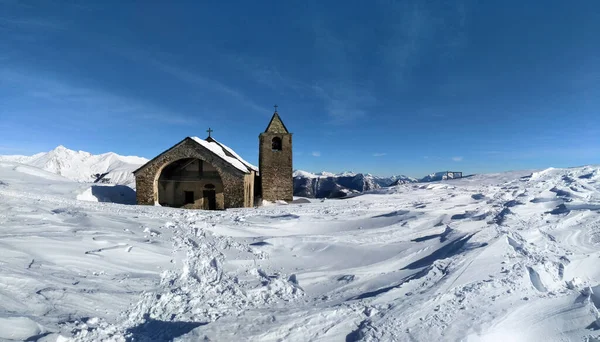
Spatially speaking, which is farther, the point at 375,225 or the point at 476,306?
the point at 375,225

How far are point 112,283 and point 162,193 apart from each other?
1543cm

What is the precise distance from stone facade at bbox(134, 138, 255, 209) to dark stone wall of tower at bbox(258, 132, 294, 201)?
408cm

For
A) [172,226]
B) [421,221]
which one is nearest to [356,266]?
[421,221]

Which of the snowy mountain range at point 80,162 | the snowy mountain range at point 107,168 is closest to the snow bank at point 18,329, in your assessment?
the snowy mountain range at point 107,168

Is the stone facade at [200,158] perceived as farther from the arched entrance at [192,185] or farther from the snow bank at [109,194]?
the snow bank at [109,194]

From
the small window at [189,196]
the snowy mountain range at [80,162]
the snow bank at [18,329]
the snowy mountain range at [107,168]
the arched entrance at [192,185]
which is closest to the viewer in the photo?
the snow bank at [18,329]

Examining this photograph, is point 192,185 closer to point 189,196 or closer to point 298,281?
point 189,196

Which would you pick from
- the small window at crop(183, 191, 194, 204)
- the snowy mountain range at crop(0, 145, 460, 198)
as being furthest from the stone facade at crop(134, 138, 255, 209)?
the snowy mountain range at crop(0, 145, 460, 198)

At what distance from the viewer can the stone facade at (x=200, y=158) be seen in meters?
16.5

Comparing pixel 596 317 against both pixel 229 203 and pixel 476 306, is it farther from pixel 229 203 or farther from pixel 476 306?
pixel 229 203

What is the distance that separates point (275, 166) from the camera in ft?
70.3

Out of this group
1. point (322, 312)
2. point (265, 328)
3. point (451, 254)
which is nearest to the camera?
point (265, 328)

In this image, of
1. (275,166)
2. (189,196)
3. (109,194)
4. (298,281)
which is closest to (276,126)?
(275,166)

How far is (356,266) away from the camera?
19.3 ft
